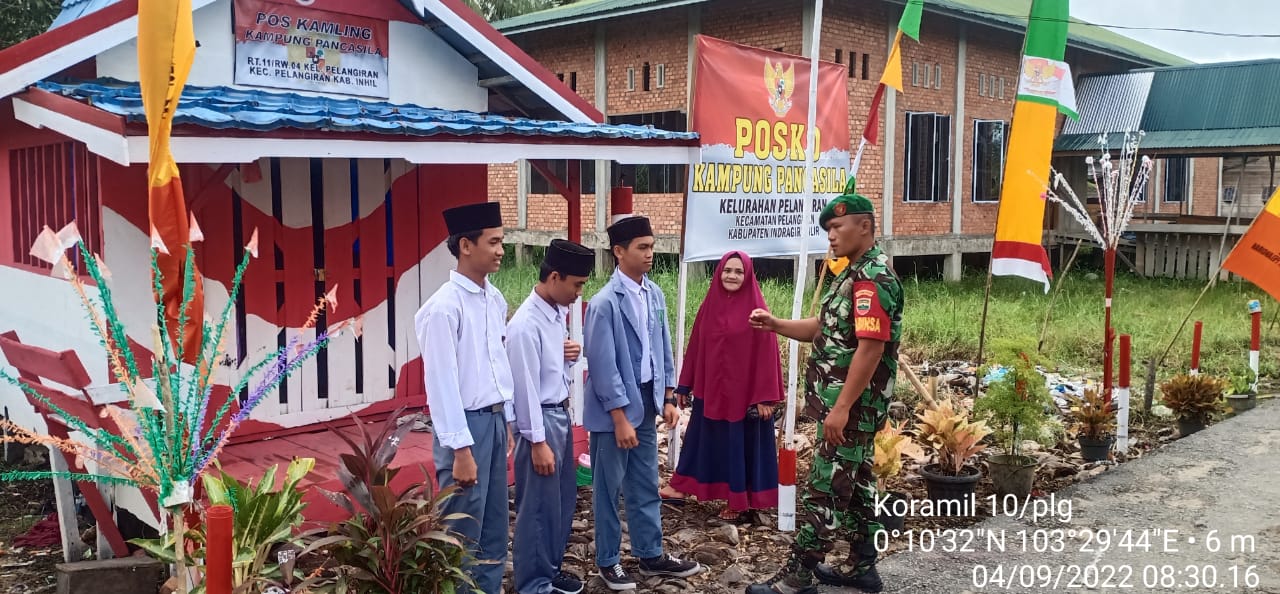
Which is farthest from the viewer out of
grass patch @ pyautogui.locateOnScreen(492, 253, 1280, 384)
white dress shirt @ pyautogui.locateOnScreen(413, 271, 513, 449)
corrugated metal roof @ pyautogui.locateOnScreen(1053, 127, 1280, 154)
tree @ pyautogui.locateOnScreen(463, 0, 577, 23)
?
tree @ pyautogui.locateOnScreen(463, 0, 577, 23)

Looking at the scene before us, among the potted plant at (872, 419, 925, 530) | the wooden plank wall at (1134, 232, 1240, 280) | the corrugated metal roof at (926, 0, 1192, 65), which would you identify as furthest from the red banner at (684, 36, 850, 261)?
the wooden plank wall at (1134, 232, 1240, 280)

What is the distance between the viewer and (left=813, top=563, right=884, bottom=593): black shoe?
5.11 metres

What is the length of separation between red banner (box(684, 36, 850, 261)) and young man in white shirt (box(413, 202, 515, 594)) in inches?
95.0

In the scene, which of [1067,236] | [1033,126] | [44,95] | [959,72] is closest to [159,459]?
[44,95]

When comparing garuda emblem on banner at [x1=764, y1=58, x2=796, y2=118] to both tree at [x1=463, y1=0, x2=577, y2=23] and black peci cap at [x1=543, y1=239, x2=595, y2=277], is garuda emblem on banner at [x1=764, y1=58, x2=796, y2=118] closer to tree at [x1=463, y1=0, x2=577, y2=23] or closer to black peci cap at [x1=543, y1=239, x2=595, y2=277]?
black peci cap at [x1=543, y1=239, x2=595, y2=277]

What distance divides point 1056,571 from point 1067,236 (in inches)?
699

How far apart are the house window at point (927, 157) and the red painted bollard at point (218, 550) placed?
636 inches

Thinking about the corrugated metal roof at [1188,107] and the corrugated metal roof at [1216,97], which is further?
the corrugated metal roof at [1216,97]

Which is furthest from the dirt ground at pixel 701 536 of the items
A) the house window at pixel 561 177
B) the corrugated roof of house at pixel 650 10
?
the house window at pixel 561 177

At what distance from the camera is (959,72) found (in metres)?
18.4

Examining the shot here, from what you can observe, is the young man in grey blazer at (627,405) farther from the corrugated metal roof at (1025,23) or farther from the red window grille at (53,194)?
the corrugated metal roof at (1025,23)

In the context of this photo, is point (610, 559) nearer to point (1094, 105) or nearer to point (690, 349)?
point (690, 349)

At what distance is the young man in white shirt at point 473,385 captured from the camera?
4.27 meters

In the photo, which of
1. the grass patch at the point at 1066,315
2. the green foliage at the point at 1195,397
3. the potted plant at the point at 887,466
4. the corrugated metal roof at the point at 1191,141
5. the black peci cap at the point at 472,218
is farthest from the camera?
the corrugated metal roof at the point at 1191,141
